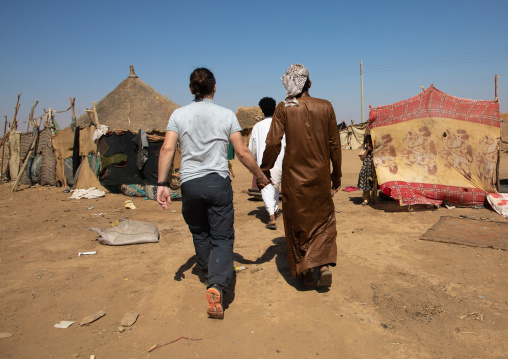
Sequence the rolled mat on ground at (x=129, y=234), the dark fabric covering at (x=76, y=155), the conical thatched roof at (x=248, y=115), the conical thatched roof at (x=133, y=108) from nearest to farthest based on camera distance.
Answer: the rolled mat on ground at (x=129, y=234) < the dark fabric covering at (x=76, y=155) < the conical thatched roof at (x=133, y=108) < the conical thatched roof at (x=248, y=115)

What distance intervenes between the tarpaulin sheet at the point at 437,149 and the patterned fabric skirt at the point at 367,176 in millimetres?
179

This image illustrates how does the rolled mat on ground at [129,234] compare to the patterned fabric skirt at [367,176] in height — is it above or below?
below

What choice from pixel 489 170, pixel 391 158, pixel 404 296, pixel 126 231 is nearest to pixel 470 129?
pixel 489 170

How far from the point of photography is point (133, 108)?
16.4 meters

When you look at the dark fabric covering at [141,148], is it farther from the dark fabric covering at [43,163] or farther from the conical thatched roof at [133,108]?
the conical thatched roof at [133,108]

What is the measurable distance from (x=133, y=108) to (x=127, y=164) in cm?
836

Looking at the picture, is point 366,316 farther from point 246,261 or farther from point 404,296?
point 246,261

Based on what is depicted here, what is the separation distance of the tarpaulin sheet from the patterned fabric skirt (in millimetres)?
179

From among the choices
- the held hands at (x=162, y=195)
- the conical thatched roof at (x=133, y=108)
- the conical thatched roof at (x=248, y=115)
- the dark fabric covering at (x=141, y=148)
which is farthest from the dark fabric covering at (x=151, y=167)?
the conical thatched roof at (x=248, y=115)

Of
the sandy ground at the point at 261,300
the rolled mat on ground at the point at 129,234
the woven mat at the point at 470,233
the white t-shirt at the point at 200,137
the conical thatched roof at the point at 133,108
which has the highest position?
the conical thatched roof at the point at 133,108

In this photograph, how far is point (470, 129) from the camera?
6.11 metres

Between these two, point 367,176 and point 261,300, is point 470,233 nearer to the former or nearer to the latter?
point 367,176

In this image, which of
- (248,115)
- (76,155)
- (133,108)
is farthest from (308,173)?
(248,115)

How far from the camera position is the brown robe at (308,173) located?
3113 mm
